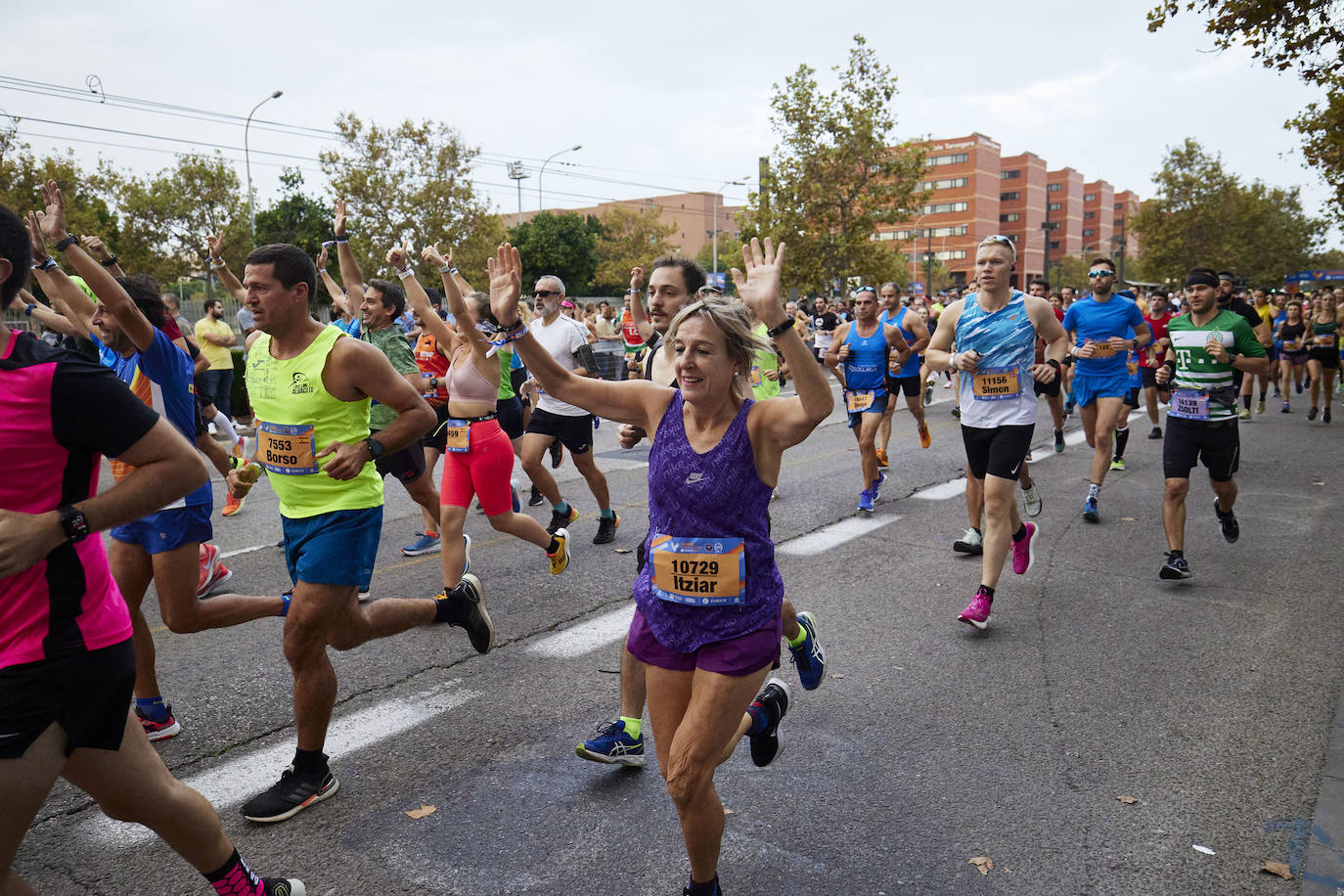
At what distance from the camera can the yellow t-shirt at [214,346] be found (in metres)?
12.8

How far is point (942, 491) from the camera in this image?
9.66 meters

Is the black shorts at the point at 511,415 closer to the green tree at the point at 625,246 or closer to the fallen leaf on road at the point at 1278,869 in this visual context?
the fallen leaf on road at the point at 1278,869

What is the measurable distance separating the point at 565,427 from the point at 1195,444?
4.53 m

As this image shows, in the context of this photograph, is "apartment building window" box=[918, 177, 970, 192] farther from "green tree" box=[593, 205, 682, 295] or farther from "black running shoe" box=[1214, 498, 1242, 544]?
"black running shoe" box=[1214, 498, 1242, 544]

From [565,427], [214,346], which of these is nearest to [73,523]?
[565,427]

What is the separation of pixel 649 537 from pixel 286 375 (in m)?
1.64

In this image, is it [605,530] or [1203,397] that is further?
[605,530]

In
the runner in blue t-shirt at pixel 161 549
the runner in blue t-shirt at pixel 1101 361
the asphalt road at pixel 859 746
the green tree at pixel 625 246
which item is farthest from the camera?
the green tree at pixel 625 246

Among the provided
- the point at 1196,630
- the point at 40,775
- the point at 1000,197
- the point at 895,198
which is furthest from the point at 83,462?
the point at 1000,197

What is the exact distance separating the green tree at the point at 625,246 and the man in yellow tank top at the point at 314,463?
6345 centimetres

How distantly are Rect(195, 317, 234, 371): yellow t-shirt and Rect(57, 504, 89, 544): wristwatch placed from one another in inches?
467

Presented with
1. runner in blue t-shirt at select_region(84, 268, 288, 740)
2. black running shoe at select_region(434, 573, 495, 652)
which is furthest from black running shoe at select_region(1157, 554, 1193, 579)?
runner in blue t-shirt at select_region(84, 268, 288, 740)

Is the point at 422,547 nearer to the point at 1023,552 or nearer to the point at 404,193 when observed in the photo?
the point at 1023,552

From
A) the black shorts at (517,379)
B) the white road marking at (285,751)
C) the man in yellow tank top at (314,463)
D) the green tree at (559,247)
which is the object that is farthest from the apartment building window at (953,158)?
the man in yellow tank top at (314,463)
